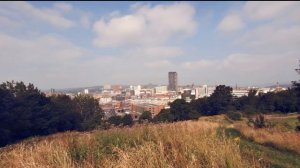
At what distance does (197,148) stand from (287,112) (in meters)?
35.8

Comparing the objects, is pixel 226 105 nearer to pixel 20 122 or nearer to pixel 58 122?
pixel 58 122

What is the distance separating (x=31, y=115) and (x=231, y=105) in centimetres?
2392

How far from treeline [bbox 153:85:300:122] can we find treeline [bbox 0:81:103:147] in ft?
29.9

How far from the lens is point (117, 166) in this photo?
504 centimetres

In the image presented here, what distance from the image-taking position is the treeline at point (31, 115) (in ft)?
93.0

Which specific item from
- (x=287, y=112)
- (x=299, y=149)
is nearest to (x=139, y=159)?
(x=299, y=149)

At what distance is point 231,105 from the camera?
134 feet

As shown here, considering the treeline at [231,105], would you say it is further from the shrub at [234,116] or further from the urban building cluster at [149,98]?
the urban building cluster at [149,98]

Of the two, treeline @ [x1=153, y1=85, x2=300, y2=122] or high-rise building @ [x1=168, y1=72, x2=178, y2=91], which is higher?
high-rise building @ [x1=168, y1=72, x2=178, y2=91]

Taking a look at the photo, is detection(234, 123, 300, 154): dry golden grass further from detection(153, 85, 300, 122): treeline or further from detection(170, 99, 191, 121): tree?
detection(170, 99, 191, 121): tree

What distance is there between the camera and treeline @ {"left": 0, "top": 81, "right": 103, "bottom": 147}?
93.0ft

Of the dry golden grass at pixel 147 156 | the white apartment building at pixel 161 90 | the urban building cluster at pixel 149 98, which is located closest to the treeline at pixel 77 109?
the urban building cluster at pixel 149 98

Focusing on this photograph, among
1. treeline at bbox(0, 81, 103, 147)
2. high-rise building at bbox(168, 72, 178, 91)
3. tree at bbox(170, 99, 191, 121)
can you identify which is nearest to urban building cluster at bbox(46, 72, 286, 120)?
high-rise building at bbox(168, 72, 178, 91)

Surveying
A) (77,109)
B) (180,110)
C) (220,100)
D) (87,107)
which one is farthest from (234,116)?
(77,109)
